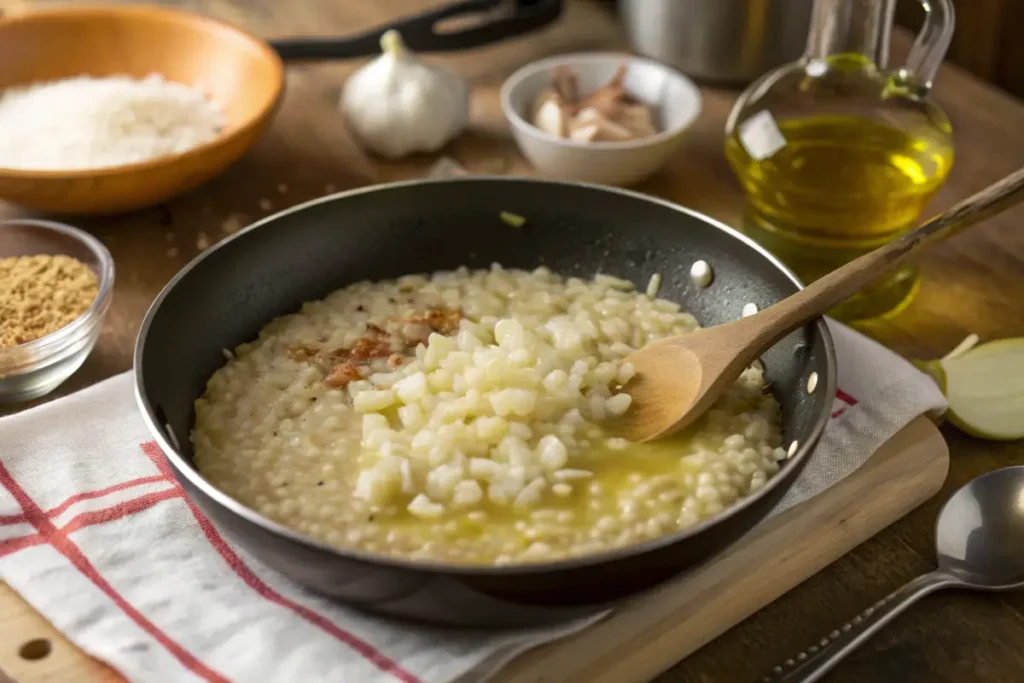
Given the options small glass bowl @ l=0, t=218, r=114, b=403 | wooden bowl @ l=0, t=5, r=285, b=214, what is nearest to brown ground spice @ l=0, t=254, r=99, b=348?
small glass bowl @ l=0, t=218, r=114, b=403

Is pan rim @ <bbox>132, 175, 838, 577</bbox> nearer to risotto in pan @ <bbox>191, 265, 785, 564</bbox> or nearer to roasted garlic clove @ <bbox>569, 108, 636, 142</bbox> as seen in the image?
risotto in pan @ <bbox>191, 265, 785, 564</bbox>

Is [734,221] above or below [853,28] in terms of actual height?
below

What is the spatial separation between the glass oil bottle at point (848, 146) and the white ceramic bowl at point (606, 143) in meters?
0.19

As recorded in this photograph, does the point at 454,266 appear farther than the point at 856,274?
Yes

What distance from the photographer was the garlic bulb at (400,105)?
217 cm

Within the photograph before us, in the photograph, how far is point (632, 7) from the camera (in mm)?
2416

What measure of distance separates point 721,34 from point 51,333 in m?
1.49

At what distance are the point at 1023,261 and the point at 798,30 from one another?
711mm

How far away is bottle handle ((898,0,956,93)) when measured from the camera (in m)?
1.71

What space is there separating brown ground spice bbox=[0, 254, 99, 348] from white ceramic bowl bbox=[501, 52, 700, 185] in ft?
2.77

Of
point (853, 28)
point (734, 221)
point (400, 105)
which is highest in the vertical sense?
point (853, 28)

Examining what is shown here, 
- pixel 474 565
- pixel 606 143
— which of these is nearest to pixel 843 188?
pixel 606 143

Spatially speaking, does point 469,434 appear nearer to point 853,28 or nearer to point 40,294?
point 40,294

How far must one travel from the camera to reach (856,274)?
4.42 feet
